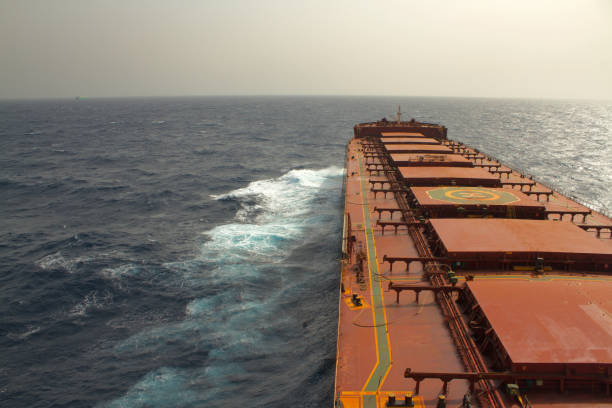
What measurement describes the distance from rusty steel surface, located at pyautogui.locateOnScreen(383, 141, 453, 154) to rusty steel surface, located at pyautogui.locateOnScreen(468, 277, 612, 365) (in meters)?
46.5

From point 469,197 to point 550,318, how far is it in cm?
2206

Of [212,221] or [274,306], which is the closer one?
[274,306]

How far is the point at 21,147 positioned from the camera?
416 ft

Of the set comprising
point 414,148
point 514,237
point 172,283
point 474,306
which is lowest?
point 172,283

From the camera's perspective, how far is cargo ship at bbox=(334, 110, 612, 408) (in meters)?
17.0

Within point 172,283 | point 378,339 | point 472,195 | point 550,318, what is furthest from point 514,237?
point 172,283

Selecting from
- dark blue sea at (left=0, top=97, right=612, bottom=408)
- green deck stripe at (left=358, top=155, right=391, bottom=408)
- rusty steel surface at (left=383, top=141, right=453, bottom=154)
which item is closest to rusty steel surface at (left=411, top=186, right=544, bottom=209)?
green deck stripe at (left=358, top=155, right=391, bottom=408)

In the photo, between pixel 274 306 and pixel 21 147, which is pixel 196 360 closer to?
pixel 274 306

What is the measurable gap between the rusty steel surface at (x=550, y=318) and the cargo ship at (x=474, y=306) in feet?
0.19

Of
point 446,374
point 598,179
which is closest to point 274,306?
point 446,374

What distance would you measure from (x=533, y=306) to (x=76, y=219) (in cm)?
6121

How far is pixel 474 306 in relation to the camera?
2205cm

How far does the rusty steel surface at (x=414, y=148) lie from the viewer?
69375 millimetres

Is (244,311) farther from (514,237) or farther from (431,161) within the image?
(431,161)
